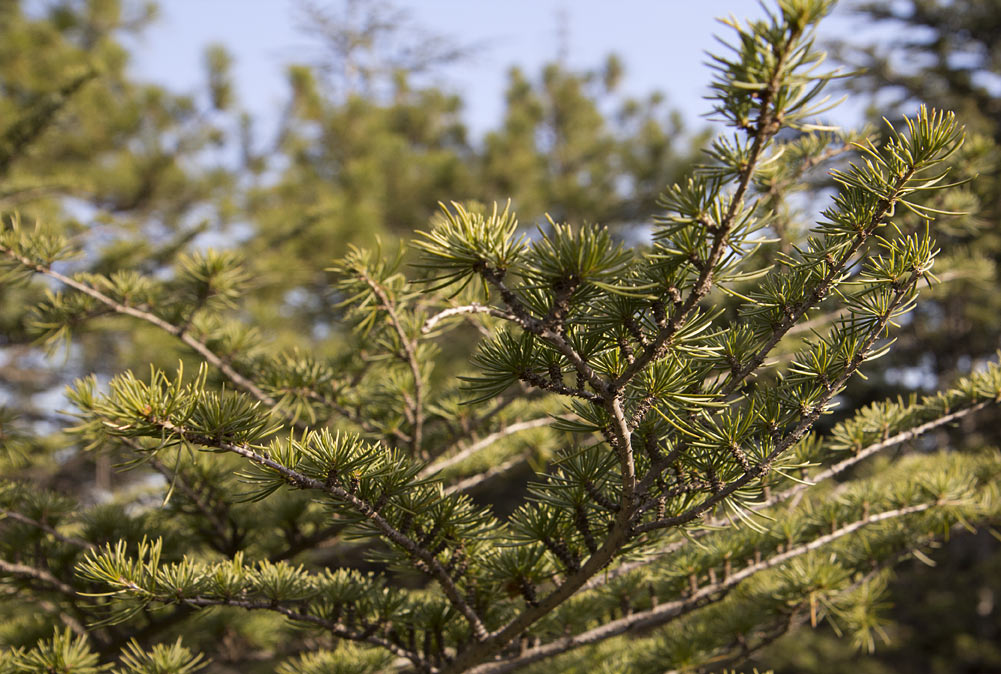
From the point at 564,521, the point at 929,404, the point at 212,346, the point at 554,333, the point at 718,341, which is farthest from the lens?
→ the point at 212,346

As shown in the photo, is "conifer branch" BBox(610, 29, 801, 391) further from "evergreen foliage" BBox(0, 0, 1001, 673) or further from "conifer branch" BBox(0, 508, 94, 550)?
"conifer branch" BBox(0, 508, 94, 550)

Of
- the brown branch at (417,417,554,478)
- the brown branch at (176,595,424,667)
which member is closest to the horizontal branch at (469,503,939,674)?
the brown branch at (176,595,424,667)

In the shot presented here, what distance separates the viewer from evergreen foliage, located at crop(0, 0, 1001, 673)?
689 millimetres

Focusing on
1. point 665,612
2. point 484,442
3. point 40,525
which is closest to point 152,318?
point 40,525

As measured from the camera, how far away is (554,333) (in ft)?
2.17

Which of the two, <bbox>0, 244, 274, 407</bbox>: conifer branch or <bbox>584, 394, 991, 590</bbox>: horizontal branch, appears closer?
<bbox>584, 394, 991, 590</bbox>: horizontal branch

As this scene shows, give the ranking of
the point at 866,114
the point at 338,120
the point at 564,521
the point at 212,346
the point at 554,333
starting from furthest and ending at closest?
the point at 338,120
the point at 866,114
the point at 212,346
the point at 564,521
the point at 554,333

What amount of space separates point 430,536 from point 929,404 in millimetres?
1015

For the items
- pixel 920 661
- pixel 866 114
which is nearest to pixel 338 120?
pixel 866 114

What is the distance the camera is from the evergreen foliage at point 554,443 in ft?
2.26

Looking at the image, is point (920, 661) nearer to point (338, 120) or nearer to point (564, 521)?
point (564, 521)

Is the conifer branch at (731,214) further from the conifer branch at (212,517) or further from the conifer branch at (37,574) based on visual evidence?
the conifer branch at (37,574)

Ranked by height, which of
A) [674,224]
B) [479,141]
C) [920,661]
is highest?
[479,141]

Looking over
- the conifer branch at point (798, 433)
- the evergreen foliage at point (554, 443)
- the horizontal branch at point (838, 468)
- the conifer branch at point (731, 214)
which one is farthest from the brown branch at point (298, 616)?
the conifer branch at point (731, 214)
